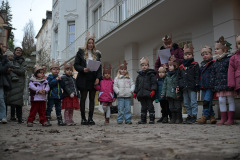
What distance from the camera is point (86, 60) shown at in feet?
18.5

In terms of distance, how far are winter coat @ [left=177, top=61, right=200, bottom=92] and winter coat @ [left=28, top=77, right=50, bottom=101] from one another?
301cm

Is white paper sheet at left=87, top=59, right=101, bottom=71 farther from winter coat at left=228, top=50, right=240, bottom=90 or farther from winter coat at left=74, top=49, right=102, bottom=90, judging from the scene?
winter coat at left=228, top=50, right=240, bottom=90

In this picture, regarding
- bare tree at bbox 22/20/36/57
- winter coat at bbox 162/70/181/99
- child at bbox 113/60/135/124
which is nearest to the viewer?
winter coat at bbox 162/70/181/99

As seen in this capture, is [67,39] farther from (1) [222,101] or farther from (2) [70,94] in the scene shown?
(1) [222,101]

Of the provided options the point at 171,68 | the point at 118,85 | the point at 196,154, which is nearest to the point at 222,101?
the point at 171,68

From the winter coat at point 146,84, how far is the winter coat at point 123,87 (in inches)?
8.0

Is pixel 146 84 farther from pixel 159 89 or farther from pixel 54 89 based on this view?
pixel 54 89

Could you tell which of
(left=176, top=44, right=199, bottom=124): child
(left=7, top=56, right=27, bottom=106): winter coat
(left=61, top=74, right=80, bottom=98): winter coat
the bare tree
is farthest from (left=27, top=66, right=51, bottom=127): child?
the bare tree

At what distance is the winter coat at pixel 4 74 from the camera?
5.54 meters

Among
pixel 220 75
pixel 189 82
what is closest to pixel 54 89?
pixel 189 82

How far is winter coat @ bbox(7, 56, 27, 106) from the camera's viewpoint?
19.6ft

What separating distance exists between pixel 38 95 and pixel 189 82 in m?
3.30

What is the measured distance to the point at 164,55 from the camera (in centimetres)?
624

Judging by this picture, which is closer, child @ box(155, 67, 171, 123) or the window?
child @ box(155, 67, 171, 123)
